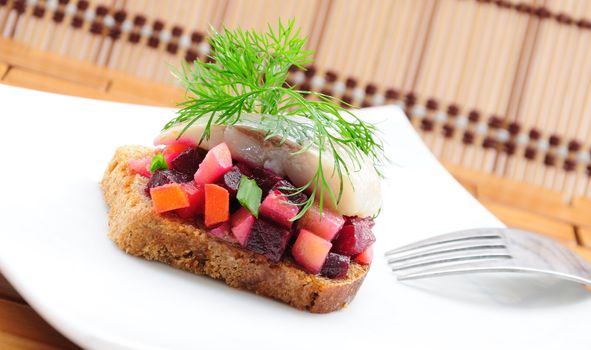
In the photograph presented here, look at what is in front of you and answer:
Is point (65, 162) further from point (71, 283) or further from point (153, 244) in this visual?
point (71, 283)

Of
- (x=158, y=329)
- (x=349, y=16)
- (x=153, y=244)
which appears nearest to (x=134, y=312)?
(x=158, y=329)

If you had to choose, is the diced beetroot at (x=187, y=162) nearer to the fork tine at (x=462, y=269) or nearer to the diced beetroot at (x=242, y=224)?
the diced beetroot at (x=242, y=224)

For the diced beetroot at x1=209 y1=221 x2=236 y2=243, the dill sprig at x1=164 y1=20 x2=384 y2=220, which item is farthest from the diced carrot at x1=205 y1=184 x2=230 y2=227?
the dill sprig at x1=164 y1=20 x2=384 y2=220

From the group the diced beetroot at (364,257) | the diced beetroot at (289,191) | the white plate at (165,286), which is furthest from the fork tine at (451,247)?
the diced beetroot at (289,191)

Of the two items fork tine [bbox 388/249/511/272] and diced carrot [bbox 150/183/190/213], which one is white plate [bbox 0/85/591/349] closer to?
fork tine [bbox 388/249/511/272]

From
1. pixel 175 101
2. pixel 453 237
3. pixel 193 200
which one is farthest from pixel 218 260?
pixel 175 101

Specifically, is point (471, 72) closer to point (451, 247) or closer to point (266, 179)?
point (451, 247)

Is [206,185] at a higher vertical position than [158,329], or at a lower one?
higher
